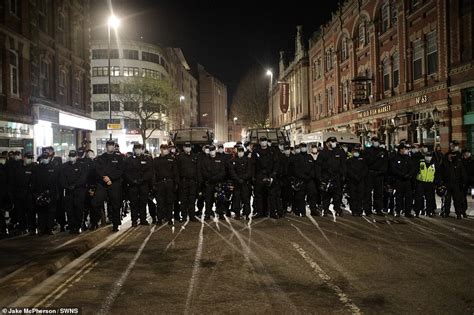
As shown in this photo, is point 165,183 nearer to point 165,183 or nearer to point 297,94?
point 165,183

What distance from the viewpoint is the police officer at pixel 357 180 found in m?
14.1

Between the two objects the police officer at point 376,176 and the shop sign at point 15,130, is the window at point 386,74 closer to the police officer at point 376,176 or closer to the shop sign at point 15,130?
the police officer at point 376,176

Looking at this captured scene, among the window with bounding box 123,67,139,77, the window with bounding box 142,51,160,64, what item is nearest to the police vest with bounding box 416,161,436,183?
the window with bounding box 123,67,139,77

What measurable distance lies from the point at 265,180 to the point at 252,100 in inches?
2633

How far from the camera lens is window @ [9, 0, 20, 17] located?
21.9 meters

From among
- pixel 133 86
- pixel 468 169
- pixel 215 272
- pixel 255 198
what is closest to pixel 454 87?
pixel 468 169

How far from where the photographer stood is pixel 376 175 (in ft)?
46.5

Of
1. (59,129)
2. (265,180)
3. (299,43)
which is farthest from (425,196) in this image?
(299,43)

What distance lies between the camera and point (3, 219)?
38.4ft

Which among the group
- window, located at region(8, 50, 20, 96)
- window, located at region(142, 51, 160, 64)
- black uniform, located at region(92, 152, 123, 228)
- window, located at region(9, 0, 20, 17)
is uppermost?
window, located at region(142, 51, 160, 64)

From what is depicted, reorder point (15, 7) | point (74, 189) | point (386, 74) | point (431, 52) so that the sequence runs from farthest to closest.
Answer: point (386, 74) < point (431, 52) < point (15, 7) < point (74, 189)

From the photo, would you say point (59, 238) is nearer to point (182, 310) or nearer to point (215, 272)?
point (215, 272)

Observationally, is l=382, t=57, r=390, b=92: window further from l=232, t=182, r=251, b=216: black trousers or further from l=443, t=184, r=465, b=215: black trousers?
l=232, t=182, r=251, b=216: black trousers

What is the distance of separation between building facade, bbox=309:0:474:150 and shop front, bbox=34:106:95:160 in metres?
19.0
